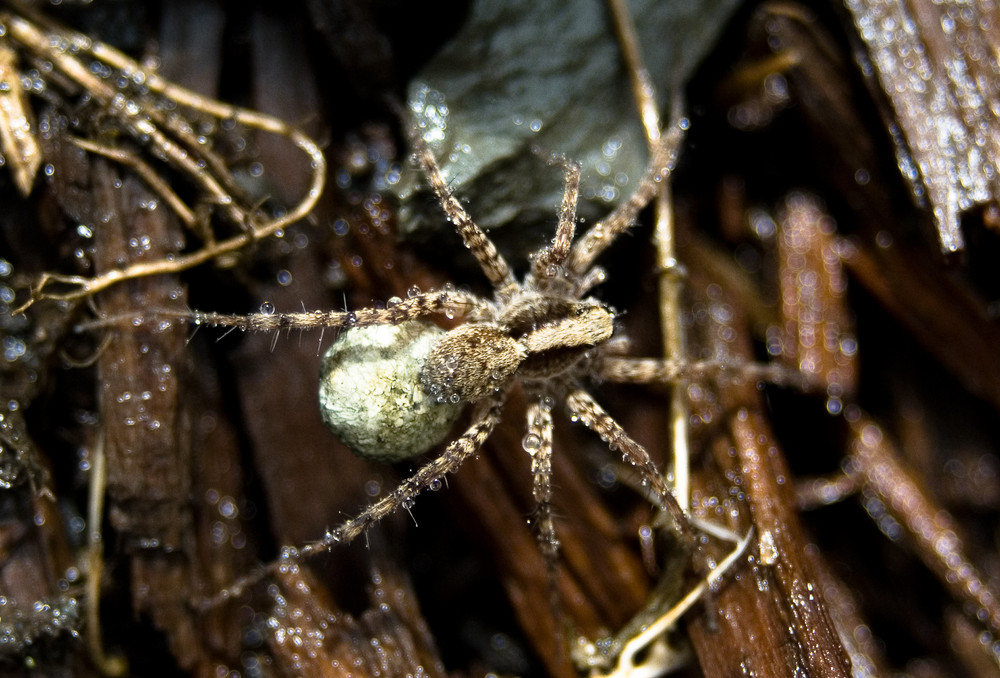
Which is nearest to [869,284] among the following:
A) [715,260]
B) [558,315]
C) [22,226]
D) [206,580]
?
[715,260]

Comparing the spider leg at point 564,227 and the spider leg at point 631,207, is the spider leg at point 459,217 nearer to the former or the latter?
the spider leg at point 564,227

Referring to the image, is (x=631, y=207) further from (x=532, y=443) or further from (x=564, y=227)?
(x=532, y=443)

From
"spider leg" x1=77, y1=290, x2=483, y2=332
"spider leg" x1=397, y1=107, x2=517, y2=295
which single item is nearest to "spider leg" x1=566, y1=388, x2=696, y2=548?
"spider leg" x1=397, y1=107, x2=517, y2=295

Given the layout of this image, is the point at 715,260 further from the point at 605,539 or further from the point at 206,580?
the point at 206,580

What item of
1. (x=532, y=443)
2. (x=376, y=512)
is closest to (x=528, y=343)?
(x=532, y=443)

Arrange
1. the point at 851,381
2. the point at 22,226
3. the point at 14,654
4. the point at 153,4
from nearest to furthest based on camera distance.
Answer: the point at 14,654
the point at 22,226
the point at 153,4
the point at 851,381

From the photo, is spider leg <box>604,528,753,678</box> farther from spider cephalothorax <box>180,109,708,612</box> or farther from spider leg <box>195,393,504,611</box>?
spider leg <box>195,393,504,611</box>

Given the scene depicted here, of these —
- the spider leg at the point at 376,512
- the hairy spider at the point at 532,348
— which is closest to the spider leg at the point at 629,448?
the hairy spider at the point at 532,348
